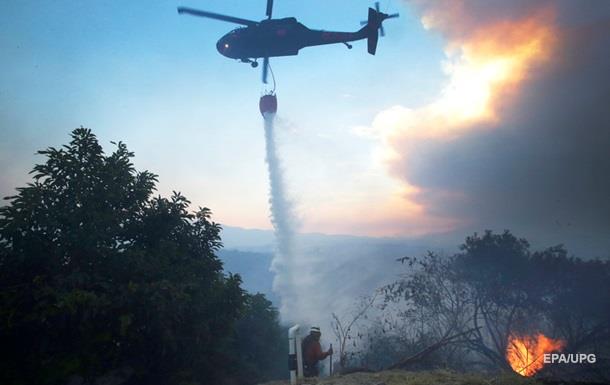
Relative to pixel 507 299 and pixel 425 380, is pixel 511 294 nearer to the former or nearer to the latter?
pixel 507 299

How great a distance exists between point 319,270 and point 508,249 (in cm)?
6421

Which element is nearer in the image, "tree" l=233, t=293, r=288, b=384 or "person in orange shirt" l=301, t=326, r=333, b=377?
"person in orange shirt" l=301, t=326, r=333, b=377

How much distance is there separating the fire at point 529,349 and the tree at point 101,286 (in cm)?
1871

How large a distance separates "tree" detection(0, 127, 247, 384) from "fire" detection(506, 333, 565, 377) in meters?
18.7

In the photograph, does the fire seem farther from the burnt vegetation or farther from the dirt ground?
the dirt ground

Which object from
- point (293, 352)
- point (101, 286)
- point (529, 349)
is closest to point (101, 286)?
point (101, 286)

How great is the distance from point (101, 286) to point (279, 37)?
26.1 metres

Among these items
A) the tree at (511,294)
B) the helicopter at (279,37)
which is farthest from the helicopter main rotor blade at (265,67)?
the tree at (511,294)

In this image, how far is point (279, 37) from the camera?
1200 inches

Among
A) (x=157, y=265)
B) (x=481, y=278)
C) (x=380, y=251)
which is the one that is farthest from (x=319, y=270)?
(x=157, y=265)

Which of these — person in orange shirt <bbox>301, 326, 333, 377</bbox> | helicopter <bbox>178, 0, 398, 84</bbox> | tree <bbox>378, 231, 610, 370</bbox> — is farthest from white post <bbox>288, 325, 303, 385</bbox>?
helicopter <bbox>178, 0, 398, 84</bbox>

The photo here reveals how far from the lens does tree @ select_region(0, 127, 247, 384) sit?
30.0ft

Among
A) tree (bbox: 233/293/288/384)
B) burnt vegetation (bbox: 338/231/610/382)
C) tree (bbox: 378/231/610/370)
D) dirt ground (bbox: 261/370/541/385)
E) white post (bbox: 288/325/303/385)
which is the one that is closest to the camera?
dirt ground (bbox: 261/370/541/385)

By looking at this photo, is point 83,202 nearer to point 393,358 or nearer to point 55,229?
point 55,229
